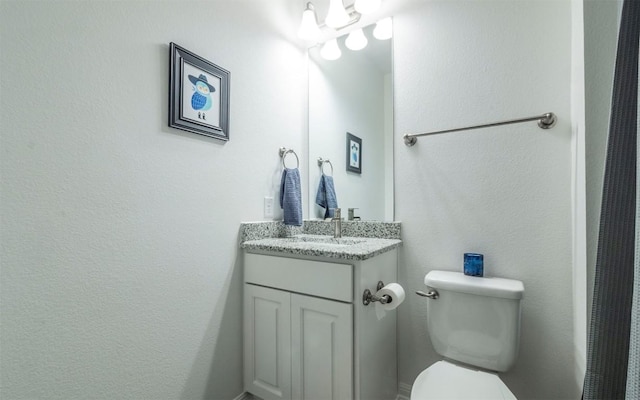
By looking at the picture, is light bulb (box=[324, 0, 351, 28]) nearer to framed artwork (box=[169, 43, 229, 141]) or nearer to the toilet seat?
framed artwork (box=[169, 43, 229, 141])

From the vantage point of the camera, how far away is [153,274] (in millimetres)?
1068

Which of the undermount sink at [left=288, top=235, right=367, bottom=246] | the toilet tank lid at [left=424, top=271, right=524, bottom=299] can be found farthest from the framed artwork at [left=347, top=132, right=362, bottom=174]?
the toilet tank lid at [left=424, top=271, right=524, bottom=299]

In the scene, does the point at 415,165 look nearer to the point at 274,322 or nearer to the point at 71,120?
the point at 274,322

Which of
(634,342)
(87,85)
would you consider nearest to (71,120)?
(87,85)

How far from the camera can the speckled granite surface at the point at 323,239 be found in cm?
119

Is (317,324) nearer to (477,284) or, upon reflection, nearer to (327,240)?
(327,240)

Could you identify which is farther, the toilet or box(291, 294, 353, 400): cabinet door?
box(291, 294, 353, 400): cabinet door

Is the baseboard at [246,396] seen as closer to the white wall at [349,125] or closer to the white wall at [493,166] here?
the white wall at [493,166]

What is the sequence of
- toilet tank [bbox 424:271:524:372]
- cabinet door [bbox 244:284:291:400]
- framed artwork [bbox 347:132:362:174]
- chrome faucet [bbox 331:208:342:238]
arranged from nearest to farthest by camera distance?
toilet tank [bbox 424:271:524:372]
cabinet door [bbox 244:284:291:400]
chrome faucet [bbox 331:208:342:238]
framed artwork [bbox 347:132:362:174]

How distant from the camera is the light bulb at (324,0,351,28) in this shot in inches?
63.4

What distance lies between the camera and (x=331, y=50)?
1.83 metres

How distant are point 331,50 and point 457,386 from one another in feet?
6.27

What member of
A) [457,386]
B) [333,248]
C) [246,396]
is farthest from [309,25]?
[246,396]

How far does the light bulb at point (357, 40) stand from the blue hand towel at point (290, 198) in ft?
2.90
